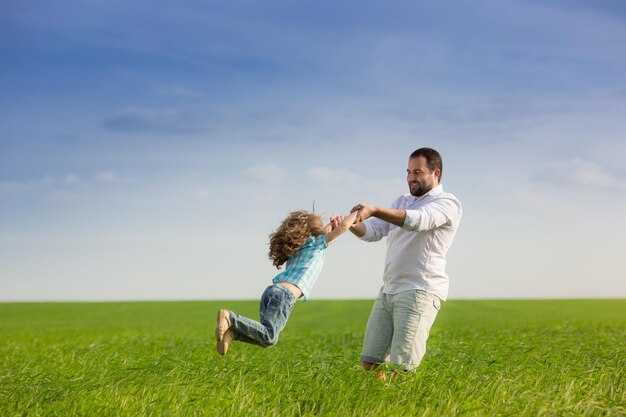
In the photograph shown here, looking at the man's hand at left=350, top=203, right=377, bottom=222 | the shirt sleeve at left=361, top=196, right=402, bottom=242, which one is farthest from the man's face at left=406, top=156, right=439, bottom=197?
the man's hand at left=350, top=203, right=377, bottom=222

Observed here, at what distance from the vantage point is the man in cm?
790

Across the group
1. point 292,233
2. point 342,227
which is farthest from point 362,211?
point 292,233

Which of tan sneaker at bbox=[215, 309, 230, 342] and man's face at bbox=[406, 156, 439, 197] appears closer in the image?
tan sneaker at bbox=[215, 309, 230, 342]

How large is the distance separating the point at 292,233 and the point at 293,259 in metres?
0.30

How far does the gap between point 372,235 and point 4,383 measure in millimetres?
5202

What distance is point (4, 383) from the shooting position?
924 centimetres

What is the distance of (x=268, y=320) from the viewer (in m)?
7.00

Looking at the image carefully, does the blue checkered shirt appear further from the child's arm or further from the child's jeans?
the child's jeans

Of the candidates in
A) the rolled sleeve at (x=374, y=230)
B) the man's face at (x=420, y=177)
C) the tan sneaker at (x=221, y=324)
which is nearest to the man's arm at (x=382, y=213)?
the man's face at (x=420, y=177)

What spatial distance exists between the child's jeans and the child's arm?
2.53ft

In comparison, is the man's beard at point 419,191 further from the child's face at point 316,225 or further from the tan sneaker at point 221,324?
the tan sneaker at point 221,324

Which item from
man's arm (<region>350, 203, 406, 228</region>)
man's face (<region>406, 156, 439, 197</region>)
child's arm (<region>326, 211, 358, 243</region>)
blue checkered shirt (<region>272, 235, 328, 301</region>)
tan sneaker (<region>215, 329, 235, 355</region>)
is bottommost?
tan sneaker (<region>215, 329, 235, 355</region>)

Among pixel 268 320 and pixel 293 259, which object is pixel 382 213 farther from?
pixel 268 320

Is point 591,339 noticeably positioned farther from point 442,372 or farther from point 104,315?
point 104,315
